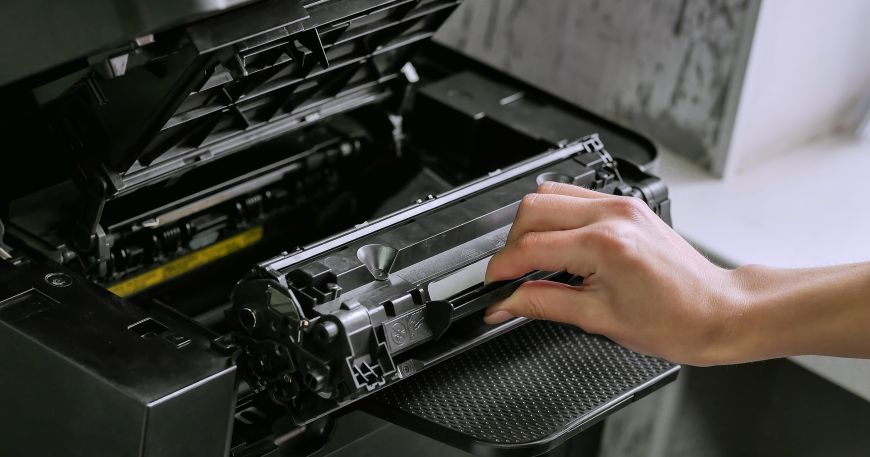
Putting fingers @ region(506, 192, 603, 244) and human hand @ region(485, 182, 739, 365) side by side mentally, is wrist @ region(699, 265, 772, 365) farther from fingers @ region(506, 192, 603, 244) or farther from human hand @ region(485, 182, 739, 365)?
fingers @ region(506, 192, 603, 244)

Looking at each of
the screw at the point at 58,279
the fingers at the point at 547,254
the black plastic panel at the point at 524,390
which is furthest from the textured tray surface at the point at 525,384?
the screw at the point at 58,279

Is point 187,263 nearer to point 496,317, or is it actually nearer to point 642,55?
point 496,317

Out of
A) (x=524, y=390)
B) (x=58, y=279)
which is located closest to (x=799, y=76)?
(x=524, y=390)

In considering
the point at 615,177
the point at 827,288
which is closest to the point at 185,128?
the point at 615,177

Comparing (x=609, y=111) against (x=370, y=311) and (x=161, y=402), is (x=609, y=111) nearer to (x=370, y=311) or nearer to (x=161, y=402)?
(x=370, y=311)

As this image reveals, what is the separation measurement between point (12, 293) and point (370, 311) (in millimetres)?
324

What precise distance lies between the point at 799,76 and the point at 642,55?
0.24m

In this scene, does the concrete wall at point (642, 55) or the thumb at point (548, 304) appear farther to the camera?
the concrete wall at point (642, 55)

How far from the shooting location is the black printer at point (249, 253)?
2.83 ft

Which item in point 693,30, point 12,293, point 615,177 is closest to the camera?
point 12,293

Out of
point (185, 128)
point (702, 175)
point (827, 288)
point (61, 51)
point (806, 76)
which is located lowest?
point (702, 175)

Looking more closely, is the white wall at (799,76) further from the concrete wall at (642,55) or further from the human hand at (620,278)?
the human hand at (620,278)

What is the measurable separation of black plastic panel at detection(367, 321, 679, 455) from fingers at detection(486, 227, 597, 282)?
0.39ft

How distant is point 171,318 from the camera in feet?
3.37
